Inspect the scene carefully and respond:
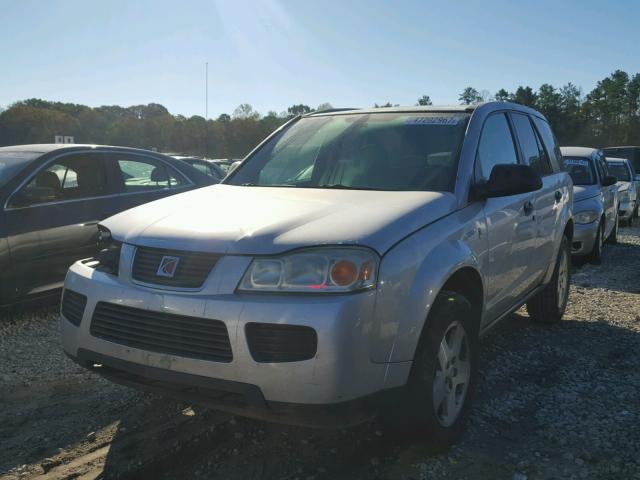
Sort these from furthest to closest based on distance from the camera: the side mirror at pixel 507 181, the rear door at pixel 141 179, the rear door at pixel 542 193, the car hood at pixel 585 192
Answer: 1. the car hood at pixel 585 192
2. the rear door at pixel 141 179
3. the rear door at pixel 542 193
4. the side mirror at pixel 507 181

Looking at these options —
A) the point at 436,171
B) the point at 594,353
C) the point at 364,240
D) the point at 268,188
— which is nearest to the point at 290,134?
the point at 268,188

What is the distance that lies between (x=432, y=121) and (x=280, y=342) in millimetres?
2058

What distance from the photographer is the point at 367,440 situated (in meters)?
3.17

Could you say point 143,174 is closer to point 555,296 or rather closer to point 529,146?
point 529,146

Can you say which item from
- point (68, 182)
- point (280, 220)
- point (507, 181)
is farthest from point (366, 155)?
point (68, 182)

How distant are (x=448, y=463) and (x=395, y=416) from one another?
0.44 metres

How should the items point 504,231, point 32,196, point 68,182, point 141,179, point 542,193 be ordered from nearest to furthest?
point 504,231, point 542,193, point 32,196, point 68,182, point 141,179

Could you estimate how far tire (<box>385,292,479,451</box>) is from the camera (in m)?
2.76

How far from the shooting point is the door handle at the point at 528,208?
4.16 meters

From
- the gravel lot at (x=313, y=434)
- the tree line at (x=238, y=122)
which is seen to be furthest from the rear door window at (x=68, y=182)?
the tree line at (x=238, y=122)

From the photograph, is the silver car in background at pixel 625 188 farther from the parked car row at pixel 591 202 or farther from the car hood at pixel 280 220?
the car hood at pixel 280 220

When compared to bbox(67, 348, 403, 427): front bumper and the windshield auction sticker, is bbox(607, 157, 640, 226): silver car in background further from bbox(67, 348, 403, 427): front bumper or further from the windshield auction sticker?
bbox(67, 348, 403, 427): front bumper

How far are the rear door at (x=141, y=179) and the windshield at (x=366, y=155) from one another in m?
2.29

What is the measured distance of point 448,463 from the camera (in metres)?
2.96
